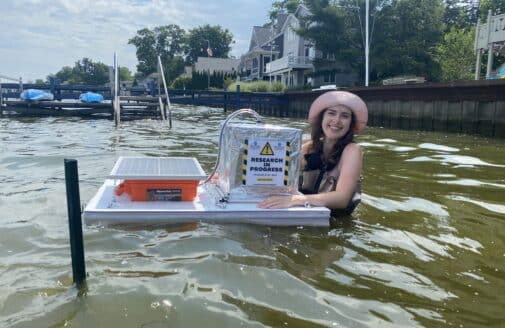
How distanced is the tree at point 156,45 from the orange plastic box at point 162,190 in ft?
296

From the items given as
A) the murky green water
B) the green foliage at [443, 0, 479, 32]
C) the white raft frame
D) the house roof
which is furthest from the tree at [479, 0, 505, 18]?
the white raft frame

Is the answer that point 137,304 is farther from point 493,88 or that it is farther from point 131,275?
point 493,88

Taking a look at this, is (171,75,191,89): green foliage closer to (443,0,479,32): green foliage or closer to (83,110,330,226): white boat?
(443,0,479,32): green foliage

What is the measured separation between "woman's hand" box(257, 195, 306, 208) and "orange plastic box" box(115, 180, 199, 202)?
62cm

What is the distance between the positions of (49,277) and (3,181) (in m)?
3.63

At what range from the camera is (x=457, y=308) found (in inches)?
97.3

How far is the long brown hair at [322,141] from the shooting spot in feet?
13.7

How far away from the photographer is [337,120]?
4.11 m

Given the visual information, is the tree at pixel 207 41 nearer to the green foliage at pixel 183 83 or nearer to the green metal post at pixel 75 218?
the green foliage at pixel 183 83

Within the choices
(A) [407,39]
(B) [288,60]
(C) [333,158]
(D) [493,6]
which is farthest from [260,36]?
(C) [333,158]

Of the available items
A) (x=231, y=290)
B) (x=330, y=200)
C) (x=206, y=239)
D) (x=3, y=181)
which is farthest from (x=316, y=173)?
(x=3, y=181)

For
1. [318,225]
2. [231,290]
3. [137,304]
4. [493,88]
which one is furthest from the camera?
[493,88]

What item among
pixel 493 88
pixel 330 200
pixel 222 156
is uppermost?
pixel 493 88

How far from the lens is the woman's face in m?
4.10
